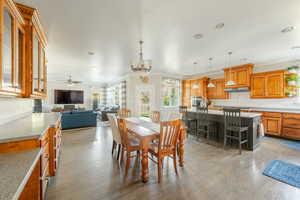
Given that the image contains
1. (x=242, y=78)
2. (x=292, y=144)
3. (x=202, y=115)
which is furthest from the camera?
(x=242, y=78)

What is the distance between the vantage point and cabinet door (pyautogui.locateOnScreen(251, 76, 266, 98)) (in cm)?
477

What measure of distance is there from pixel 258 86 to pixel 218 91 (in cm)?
150

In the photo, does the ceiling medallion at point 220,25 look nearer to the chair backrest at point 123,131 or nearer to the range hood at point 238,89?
the chair backrest at point 123,131

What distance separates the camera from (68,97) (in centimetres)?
909

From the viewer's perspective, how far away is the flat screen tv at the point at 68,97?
8.76 meters

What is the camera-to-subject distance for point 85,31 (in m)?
2.68

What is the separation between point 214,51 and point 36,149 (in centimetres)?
432

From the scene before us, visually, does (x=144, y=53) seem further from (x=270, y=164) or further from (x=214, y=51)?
(x=270, y=164)

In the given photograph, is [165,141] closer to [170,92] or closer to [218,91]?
[218,91]

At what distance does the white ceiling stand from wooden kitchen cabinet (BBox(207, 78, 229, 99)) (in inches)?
82.4

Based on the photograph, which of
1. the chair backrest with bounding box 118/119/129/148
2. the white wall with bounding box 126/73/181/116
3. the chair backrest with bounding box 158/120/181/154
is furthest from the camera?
the white wall with bounding box 126/73/181/116

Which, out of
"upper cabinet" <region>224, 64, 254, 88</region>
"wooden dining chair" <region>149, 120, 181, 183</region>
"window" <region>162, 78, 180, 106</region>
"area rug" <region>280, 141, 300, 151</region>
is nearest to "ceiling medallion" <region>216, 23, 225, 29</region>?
"wooden dining chair" <region>149, 120, 181, 183</region>

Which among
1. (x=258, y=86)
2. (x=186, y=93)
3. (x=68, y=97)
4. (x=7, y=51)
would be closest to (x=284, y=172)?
(x=258, y=86)

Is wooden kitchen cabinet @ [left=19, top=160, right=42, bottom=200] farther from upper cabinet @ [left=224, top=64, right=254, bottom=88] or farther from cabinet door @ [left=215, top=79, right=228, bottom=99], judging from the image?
cabinet door @ [left=215, top=79, right=228, bottom=99]
